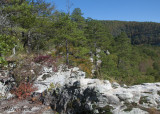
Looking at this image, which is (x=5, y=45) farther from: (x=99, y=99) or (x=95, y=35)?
(x=95, y=35)

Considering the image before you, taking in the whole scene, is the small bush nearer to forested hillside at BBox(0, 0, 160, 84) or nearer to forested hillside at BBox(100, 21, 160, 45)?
forested hillside at BBox(0, 0, 160, 84)

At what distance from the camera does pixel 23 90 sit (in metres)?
7.16

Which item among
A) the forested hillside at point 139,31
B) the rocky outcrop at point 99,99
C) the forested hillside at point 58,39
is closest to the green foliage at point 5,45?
the forested hillside at point 58,39

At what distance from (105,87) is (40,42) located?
39.6 feet

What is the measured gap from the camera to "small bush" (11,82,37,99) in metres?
7.03

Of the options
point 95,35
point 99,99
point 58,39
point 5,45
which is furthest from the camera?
point 95,35

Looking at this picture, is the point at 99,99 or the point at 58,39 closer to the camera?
the point at 99,99

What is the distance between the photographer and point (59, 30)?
1150 cm

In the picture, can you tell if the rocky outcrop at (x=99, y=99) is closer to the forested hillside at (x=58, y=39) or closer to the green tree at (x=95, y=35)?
the forested hillside at (x=58, y=39)

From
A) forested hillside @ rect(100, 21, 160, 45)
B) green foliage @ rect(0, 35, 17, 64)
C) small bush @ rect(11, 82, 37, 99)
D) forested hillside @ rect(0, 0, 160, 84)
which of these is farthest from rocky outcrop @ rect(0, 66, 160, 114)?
forested hillside @ rect(100, 21, 160, 45)

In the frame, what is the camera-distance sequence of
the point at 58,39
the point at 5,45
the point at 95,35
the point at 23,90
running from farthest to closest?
1. the point at 95,35
2. the point at 58,39
3. the point at 23,90
4. the point at 5,45

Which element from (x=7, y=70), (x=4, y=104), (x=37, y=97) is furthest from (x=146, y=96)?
(x=7, y=70)

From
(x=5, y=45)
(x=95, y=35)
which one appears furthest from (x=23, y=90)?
(x=95, y=35)

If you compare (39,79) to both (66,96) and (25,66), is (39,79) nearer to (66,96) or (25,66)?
(25,66)
